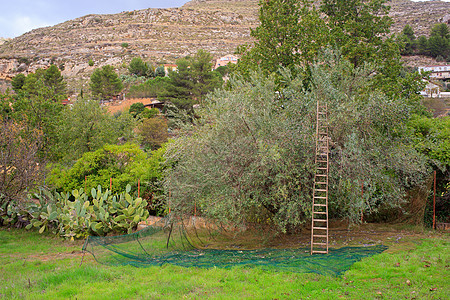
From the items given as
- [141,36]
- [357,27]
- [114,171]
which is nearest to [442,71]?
[357,27]

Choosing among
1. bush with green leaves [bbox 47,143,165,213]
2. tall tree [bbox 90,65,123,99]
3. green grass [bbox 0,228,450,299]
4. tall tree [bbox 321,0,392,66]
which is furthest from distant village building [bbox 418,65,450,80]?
green grass [bbox 0,228,450,299]

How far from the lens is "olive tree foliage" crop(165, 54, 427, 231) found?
8.43 meters

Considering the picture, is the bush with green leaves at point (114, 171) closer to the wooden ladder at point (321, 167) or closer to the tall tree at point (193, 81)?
the wooden ladder at point (321, 167)

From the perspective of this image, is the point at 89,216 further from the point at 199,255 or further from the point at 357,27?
the point at 357,27

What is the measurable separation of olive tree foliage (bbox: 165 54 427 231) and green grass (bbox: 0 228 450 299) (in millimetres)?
1571

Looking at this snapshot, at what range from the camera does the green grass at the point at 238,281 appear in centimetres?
576

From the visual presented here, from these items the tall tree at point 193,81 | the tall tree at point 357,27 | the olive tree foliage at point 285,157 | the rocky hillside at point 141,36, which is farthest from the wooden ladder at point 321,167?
the rocky hillside at point 141,36

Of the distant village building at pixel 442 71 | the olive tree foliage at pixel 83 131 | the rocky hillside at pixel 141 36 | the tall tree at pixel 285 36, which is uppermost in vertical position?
the rocky hillside at pixel 141 36

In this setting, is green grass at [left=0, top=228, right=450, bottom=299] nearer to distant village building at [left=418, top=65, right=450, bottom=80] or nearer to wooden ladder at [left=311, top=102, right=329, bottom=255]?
wooden ladder at [left=311, top=102, right=329, bottom=255]

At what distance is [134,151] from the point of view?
16.2 meters

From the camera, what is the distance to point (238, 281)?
6520 millimetres

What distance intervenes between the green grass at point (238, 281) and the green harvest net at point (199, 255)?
0.24m

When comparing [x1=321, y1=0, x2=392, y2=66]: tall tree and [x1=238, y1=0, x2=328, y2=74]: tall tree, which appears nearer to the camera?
[x1=238, y1=0, x2=328, y2=74]: tall tree

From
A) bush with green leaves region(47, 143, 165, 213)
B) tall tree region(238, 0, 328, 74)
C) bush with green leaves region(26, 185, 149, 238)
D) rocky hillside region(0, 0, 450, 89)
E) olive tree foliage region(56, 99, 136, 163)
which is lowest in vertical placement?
bush with green leaves region(26, 185, 149, 238)
